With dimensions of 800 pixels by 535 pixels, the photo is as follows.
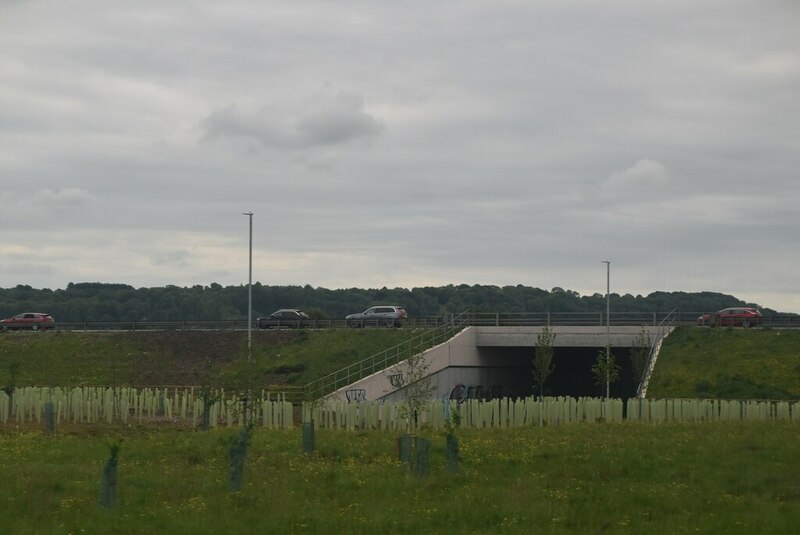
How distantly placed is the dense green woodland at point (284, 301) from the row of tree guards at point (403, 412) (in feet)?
326

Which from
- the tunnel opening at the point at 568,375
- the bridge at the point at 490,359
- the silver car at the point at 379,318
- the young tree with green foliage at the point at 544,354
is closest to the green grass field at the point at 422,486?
the bridge at the point at 490,359

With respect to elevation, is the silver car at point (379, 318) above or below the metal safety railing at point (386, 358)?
above

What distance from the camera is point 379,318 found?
3526 inches

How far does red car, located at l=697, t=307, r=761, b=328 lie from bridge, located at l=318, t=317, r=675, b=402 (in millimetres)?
2870

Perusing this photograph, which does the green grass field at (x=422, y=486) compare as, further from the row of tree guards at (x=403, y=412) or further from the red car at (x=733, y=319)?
the red car at (x=733, y=319)

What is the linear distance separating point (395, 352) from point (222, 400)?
2559 centimetres

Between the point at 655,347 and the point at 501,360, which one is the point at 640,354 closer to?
the point at 655,347

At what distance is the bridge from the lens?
218 ft

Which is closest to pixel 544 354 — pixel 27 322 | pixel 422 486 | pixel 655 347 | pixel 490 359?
pixel 655 347

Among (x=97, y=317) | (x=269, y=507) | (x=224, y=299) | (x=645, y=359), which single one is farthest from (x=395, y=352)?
(x=224, y=299)

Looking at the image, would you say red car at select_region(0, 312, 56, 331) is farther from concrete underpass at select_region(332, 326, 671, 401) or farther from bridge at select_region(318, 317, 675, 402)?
concrete underpass at select_region(332, 326, 671, 401)

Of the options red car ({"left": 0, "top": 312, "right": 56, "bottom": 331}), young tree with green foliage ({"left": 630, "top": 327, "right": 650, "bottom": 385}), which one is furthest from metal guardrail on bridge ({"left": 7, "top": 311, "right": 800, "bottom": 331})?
young tree with green foliage ({"left": 630, "top": 327, "right": 650, "bottom": 385})

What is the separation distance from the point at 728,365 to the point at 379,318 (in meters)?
30.9

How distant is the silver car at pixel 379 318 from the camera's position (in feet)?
285
